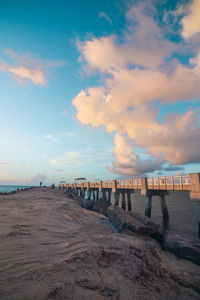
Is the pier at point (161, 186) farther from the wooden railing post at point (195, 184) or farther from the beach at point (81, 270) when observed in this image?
the beach at point (81, 270)

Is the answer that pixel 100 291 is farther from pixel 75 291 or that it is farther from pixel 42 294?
pixel 42 294

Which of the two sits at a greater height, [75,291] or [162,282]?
[75,291]

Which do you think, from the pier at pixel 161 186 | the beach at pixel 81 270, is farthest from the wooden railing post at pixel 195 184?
the beach at pixel 81 270

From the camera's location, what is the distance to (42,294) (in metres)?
1.88

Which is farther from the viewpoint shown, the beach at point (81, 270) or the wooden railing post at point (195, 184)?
the wooden railing post at point (195, 184)

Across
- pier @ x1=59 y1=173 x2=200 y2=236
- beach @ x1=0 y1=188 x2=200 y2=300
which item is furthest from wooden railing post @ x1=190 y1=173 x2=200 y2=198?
beach @ x1=0 y1=188 x2=200 y2=300

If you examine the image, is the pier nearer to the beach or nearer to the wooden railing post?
the wooden railing post

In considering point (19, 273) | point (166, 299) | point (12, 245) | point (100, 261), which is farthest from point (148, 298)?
point (12, 245)

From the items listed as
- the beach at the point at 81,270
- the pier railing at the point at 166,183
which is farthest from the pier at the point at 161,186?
the beach at the point at 81,270

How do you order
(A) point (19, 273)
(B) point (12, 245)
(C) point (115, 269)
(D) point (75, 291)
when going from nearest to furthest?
(D) point (75, 291)
(A) point (19, 273)
(C) point (115, 269)
(B) point (12, 245)

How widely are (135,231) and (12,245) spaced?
4270 mm

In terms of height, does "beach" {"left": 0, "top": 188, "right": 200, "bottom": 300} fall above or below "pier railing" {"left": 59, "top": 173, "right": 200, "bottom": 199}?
below

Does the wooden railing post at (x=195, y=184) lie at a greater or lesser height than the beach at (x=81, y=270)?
greater

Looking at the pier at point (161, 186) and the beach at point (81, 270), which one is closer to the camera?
the beach at point (81, 270)
